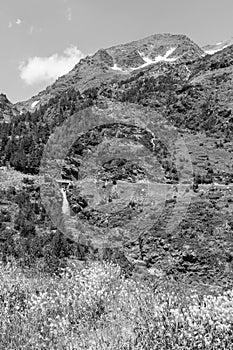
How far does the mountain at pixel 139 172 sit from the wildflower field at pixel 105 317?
388 inches

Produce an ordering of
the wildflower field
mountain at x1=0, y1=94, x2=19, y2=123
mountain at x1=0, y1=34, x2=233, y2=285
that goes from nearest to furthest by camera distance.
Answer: the wildflower field
mountain at x1=0, y1=34, x2=233, y2=285
mountain at x1=0, y1=94, x2=19, y2=123

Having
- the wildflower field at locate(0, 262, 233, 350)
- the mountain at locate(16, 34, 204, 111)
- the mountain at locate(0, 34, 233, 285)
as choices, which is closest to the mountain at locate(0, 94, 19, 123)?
the mountain at locate(0, 34, 233, 285)

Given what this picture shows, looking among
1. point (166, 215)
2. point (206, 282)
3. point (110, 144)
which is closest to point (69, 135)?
point (110, 144)

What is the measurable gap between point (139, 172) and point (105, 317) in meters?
31.1

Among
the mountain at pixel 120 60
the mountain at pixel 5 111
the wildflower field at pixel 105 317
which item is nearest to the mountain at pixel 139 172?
the mountain at pixel 5 111

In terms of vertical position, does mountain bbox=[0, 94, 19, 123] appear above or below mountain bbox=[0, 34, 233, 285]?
above

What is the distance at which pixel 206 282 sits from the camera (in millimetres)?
23078

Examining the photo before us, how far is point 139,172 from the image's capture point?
126 feet

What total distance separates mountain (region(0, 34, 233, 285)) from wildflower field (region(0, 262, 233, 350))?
9.87 m

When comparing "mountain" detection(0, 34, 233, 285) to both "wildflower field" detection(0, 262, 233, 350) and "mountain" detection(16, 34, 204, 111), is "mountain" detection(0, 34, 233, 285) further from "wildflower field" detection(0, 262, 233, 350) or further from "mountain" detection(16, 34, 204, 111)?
"mountain" detection(16, 34, 204, 111)

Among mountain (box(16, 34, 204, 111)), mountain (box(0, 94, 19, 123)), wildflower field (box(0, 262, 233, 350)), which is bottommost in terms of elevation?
wildflower field (box(0, 262, 233, 350))

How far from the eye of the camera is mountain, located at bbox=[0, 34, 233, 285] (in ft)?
81.8

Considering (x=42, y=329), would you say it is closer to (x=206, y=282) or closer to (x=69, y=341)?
(x=69, y=341)

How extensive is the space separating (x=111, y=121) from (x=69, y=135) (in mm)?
7362
